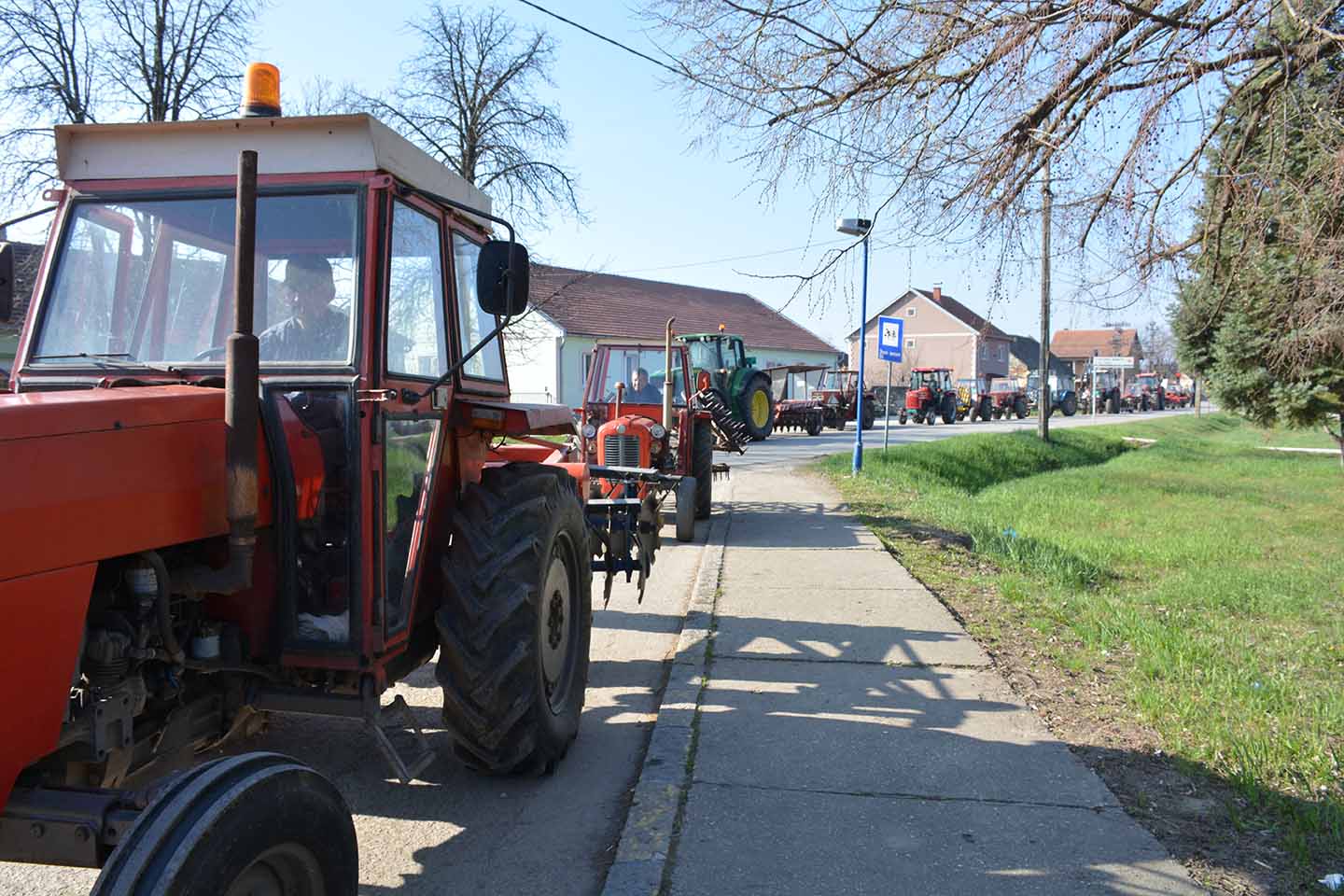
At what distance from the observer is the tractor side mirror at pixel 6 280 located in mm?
3318

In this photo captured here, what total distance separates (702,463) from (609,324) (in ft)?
89.4

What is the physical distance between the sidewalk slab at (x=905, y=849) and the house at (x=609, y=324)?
19.8 metres

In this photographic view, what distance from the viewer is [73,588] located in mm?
2225

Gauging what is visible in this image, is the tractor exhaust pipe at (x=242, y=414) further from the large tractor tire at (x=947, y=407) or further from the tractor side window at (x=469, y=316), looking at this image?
the large tractor tire at (x=947, y=407)

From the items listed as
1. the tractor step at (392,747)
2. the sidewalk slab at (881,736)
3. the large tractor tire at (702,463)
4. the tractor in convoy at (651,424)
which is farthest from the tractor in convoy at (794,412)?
the tractor step at (392,747)

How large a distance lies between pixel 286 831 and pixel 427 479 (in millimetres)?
1754

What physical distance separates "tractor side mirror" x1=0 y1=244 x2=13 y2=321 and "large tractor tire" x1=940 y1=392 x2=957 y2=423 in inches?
1617

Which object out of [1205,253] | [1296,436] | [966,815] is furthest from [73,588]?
[1296,436]

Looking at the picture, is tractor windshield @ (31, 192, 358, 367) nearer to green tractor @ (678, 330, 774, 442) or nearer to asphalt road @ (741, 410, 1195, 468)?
green tractor @ (678, 330, 774, 442)

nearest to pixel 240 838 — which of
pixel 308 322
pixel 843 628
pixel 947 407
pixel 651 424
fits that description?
pixel 308 322

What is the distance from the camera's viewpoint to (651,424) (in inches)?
424

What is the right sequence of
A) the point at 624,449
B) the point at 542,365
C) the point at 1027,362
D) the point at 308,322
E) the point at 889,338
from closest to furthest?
the point at 308,322
the point at 624,449
the point at 889,338
the point at 542,365
the point at 1027,362

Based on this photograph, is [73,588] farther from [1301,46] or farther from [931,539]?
[931,539]

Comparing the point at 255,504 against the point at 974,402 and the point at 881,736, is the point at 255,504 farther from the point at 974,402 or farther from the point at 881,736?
the point at 974,402
